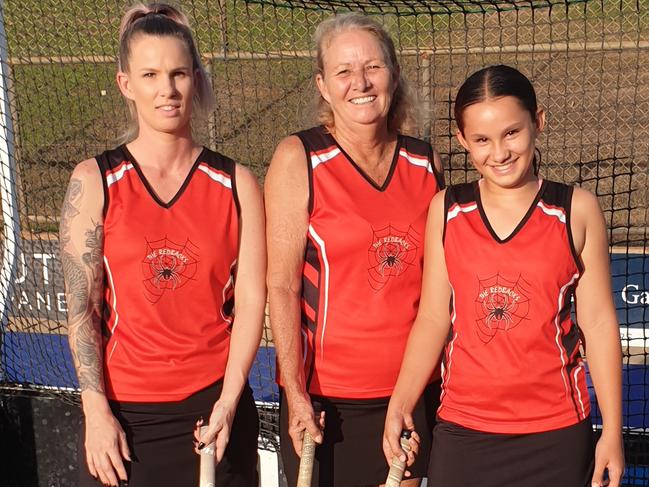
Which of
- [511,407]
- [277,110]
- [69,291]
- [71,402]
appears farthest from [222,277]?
[277,110]

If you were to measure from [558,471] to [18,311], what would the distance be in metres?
3.00

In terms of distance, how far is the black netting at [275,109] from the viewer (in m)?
4.21

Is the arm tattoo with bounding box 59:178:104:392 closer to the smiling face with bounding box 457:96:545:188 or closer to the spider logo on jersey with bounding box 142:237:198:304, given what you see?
the spider logo on jersey with bounding box 142:237:198:304

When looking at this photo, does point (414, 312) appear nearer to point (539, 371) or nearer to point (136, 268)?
point (539, 371)

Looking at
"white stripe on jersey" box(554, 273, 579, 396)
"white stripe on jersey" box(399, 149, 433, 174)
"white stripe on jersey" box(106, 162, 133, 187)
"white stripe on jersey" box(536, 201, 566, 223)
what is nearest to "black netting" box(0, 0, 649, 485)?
"white stripe on jersey" box(399, 149, 433, 174)

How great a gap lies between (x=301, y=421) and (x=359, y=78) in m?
0.96

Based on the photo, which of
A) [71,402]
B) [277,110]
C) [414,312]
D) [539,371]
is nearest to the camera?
[539,371]

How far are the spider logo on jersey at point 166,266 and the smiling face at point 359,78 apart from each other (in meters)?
0.58

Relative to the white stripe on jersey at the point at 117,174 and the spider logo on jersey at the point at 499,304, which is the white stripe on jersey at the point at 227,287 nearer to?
the white stripe on jersey at the point at 117,174

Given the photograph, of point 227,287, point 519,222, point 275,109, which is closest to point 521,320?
point 519,222

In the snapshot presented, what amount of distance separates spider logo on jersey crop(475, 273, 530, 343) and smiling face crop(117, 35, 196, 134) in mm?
905

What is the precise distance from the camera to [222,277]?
7.91ft

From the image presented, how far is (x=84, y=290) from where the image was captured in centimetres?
234

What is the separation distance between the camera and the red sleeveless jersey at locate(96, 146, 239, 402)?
233 centimetres
